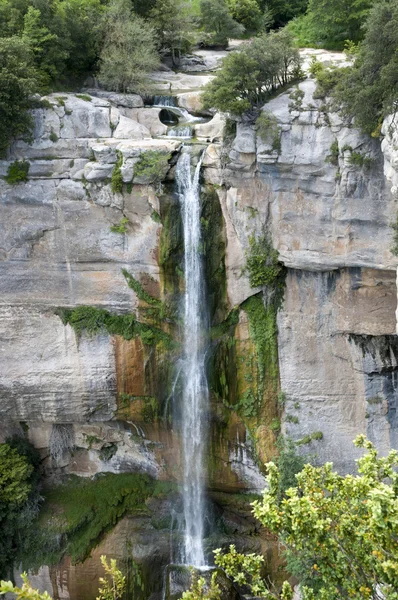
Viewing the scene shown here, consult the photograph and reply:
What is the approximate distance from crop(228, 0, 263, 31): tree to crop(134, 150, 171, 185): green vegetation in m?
10.9

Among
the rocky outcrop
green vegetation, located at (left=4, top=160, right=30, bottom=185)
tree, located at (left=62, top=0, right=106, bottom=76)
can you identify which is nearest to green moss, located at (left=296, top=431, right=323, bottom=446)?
the rocky outcrop

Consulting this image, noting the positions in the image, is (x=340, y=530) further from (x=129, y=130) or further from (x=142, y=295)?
(x=129, y=130)

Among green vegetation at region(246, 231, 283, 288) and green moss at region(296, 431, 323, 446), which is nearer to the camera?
green vegetation at region(246, 231, 283, 288)

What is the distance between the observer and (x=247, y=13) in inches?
869

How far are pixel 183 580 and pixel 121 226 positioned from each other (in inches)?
405

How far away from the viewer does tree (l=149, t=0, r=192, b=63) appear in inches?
767

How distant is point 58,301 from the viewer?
15969mm

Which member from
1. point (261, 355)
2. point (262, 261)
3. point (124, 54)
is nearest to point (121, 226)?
point (262, 261)

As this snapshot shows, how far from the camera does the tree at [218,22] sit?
68.2 ft

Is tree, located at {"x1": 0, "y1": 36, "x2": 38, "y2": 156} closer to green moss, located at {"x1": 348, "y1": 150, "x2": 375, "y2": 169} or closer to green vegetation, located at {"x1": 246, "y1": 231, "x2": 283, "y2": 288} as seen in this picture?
green vegetation, located at {"x1": 246, "y1": 231, "x2": 283, "y2": 288}

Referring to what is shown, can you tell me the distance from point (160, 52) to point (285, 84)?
8204 millimetres

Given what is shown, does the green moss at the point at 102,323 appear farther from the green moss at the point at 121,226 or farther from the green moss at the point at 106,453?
the green moss at the point at 106,453

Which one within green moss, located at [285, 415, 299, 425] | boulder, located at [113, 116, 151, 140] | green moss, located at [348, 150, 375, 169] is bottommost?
green moss, located at [285, 415, 299, 425]

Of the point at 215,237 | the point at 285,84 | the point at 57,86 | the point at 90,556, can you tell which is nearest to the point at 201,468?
the point at 90,556
